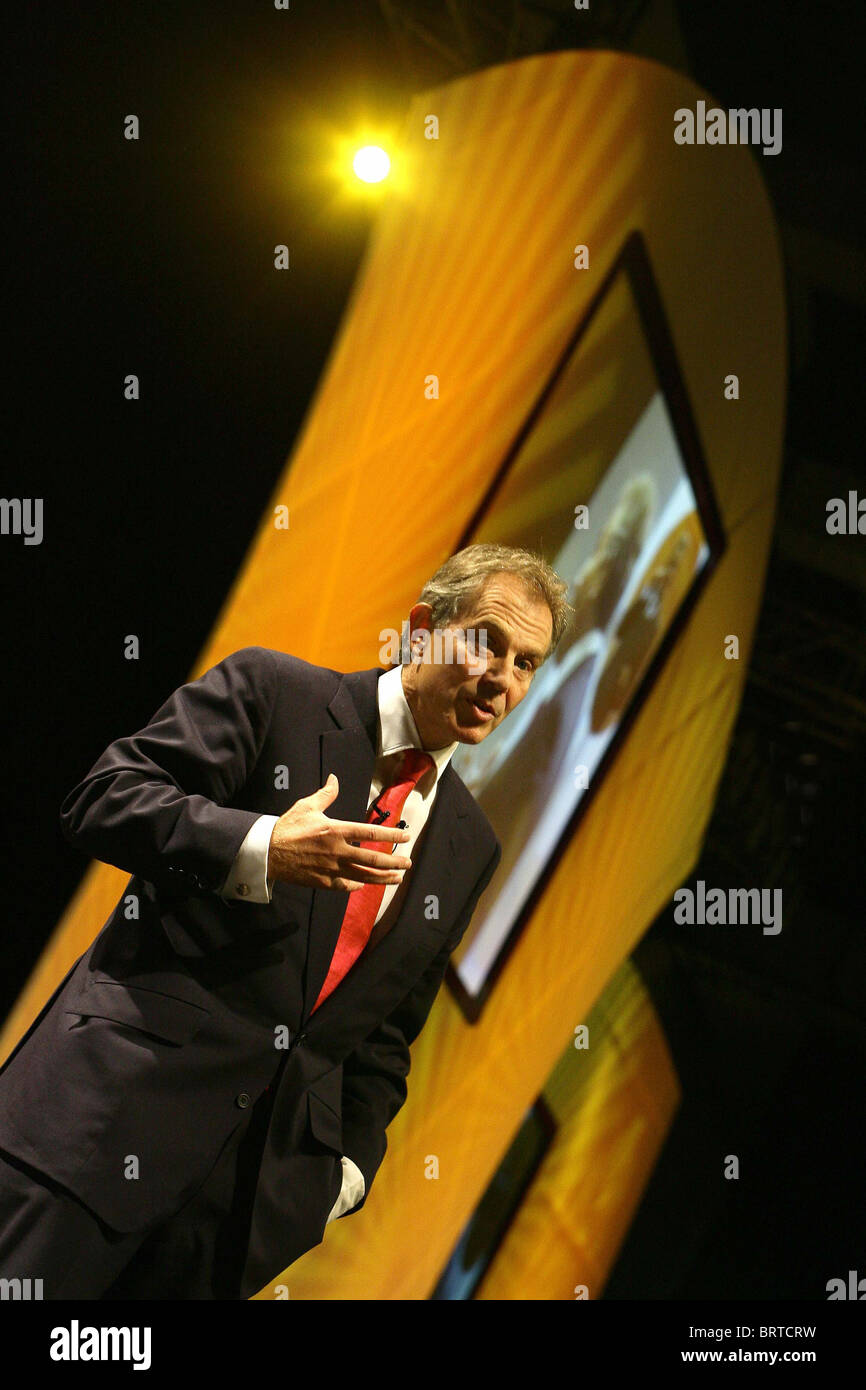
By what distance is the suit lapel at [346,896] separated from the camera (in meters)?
1.64

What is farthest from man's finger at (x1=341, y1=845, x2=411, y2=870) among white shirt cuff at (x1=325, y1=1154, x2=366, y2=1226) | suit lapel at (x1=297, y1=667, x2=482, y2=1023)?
white shirt cuff at (x1=325, y1=1154, x2=366, y2=1226)

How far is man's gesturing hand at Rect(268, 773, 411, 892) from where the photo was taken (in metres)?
1.37

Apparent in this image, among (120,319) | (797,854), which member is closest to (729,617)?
(797,854)

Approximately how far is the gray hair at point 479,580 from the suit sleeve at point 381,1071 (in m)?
0.53

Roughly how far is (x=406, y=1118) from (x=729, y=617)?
1.50 meters

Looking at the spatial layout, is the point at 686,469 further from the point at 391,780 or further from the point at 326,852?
the point at 326,852

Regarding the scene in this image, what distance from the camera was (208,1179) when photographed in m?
1.63

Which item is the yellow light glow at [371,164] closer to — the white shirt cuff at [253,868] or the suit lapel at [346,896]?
the suit lapel at [346,896]

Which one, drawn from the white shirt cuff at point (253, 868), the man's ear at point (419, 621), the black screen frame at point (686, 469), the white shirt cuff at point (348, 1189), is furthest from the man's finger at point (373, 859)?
the black screen frame at point (686, 469)

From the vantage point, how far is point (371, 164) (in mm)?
2215

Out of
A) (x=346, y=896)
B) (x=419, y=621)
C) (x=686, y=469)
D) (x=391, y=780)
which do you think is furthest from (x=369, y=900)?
(x=686, y=469)

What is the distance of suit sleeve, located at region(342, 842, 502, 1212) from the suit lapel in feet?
0.35

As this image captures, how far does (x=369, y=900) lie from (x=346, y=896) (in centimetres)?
10
